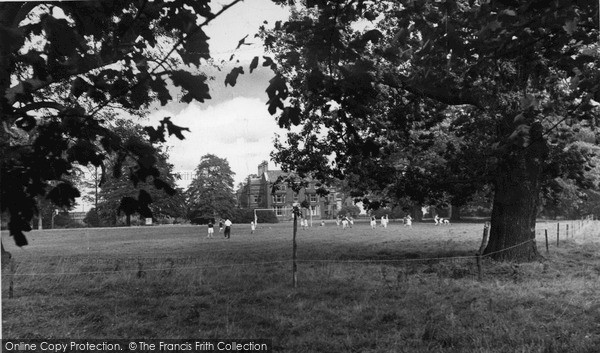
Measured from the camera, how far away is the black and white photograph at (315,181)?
7.24 ft

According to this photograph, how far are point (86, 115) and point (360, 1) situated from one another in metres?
1.55

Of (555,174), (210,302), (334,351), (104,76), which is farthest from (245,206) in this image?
(555,174)

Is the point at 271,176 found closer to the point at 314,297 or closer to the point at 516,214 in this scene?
the point at 314,297

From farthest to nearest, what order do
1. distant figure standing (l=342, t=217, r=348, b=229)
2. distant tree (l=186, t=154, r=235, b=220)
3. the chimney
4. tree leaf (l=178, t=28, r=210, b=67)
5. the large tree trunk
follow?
distant figure standing (l=342, t=217, r=348, b=229), the large tree trunk, the chimney, distant tree (l=186, t=154, r=235, b=220), tree leaf (l=178, t=28, r=210, b=67)

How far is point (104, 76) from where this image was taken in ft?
7.50

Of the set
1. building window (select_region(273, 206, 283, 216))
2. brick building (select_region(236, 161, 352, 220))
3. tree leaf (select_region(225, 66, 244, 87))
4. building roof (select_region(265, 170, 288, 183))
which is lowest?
building window (select_region(273, 206, 283, 216))

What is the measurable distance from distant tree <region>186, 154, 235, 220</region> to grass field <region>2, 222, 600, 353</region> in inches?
14.8

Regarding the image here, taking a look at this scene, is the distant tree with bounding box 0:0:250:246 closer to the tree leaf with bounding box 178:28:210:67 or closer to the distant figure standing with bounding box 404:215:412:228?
the tree leaf with bounding box 178:28:210:67

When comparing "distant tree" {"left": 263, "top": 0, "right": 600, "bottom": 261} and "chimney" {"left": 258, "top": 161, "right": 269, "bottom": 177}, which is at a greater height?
"distant tree" {"left": 263, "top": 0, "right": 600, "bottom": 261}

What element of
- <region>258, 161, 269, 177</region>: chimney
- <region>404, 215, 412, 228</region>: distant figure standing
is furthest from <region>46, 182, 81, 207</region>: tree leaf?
<region>404, 215, 412, 228</region>: distant figure standing

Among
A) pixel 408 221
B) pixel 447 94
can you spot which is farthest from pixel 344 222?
pixel 447 94

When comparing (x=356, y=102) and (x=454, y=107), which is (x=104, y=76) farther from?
(x=454, y=107)

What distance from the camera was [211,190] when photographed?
470cm

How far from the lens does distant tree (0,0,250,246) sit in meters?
2.00
